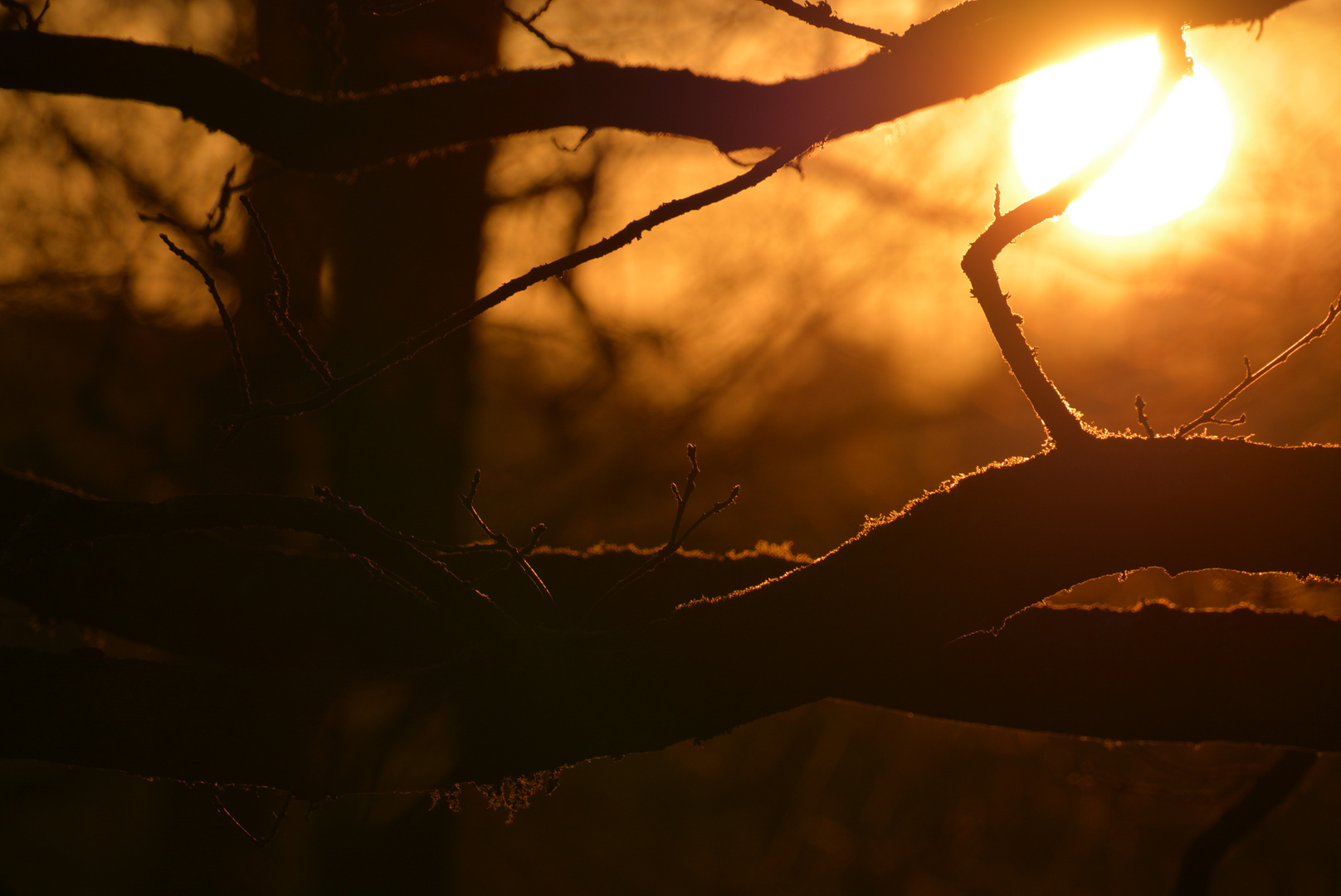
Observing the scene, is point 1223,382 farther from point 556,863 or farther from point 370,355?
point 556,863

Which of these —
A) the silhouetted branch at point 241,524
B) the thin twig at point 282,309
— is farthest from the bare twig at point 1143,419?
the thin twig at point 282,309

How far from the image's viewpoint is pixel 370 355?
4602mm

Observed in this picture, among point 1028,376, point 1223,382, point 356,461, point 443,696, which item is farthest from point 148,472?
point 1223,382

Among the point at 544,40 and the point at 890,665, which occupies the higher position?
the point at 544,40

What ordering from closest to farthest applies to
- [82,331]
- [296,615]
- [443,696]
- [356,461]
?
[443,696] → [296,615] → [356,461] → [82,331]

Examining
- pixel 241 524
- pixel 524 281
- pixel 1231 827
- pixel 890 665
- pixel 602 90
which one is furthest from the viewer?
pixel 1231 827

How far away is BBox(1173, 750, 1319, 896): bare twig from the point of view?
7.87 feet

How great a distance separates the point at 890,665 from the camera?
1.80 meters

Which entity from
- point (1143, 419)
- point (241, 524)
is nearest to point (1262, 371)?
point (1143, 419)

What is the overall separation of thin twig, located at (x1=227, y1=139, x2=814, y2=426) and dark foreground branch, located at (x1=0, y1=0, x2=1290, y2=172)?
15.7 inches

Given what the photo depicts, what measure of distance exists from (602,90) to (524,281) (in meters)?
0.80

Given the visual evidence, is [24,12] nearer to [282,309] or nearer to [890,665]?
[282,309]

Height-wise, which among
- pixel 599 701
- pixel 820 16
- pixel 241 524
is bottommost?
pixel 599 701

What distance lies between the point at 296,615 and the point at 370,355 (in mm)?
2602
